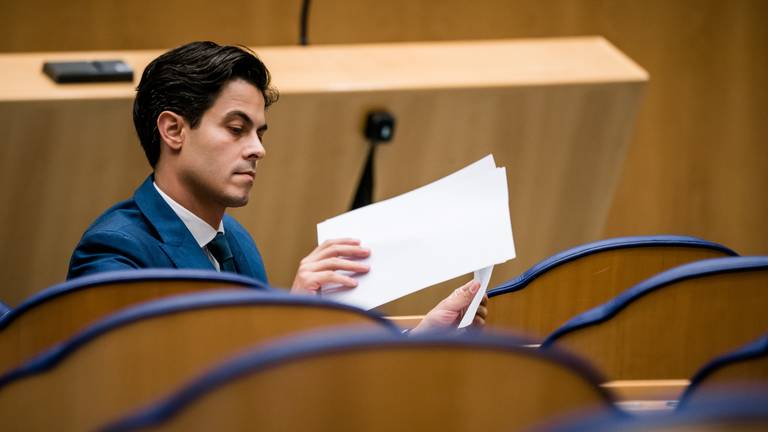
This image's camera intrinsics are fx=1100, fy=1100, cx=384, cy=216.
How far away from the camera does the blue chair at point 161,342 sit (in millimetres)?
586

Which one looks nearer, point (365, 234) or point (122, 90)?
point (365, 234)

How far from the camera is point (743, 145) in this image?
105 inches

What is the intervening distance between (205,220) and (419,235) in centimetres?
30

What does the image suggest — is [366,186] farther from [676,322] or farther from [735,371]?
[735,371]

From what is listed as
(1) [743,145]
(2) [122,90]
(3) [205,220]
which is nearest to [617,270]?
(3) [205,220]

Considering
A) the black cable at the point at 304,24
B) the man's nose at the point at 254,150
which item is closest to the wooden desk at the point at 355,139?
the black cable at the point at 304,24

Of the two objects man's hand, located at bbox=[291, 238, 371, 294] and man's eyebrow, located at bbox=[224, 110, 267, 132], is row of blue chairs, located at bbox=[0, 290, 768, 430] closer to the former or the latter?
man's hand, located at bbox=[291, 238, 371, 294]

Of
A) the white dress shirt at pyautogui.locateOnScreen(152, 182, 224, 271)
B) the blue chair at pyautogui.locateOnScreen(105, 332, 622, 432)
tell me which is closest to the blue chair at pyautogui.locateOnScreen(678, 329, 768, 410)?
the blue chair at pyautogui.locateOnScreen(105, 332, 622, 432)

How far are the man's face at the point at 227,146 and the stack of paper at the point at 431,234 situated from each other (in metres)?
0.18

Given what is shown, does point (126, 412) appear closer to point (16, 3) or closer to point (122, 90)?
point (122, 90)

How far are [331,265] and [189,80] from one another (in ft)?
1.01

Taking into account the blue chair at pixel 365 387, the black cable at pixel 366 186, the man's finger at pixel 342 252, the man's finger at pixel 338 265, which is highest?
the black cable at pixel 366 186

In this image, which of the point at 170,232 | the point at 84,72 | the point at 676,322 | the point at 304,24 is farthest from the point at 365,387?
the point at 304,24

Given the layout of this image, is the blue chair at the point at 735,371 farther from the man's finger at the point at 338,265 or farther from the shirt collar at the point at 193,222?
the shirt collar at the point at 193,222
